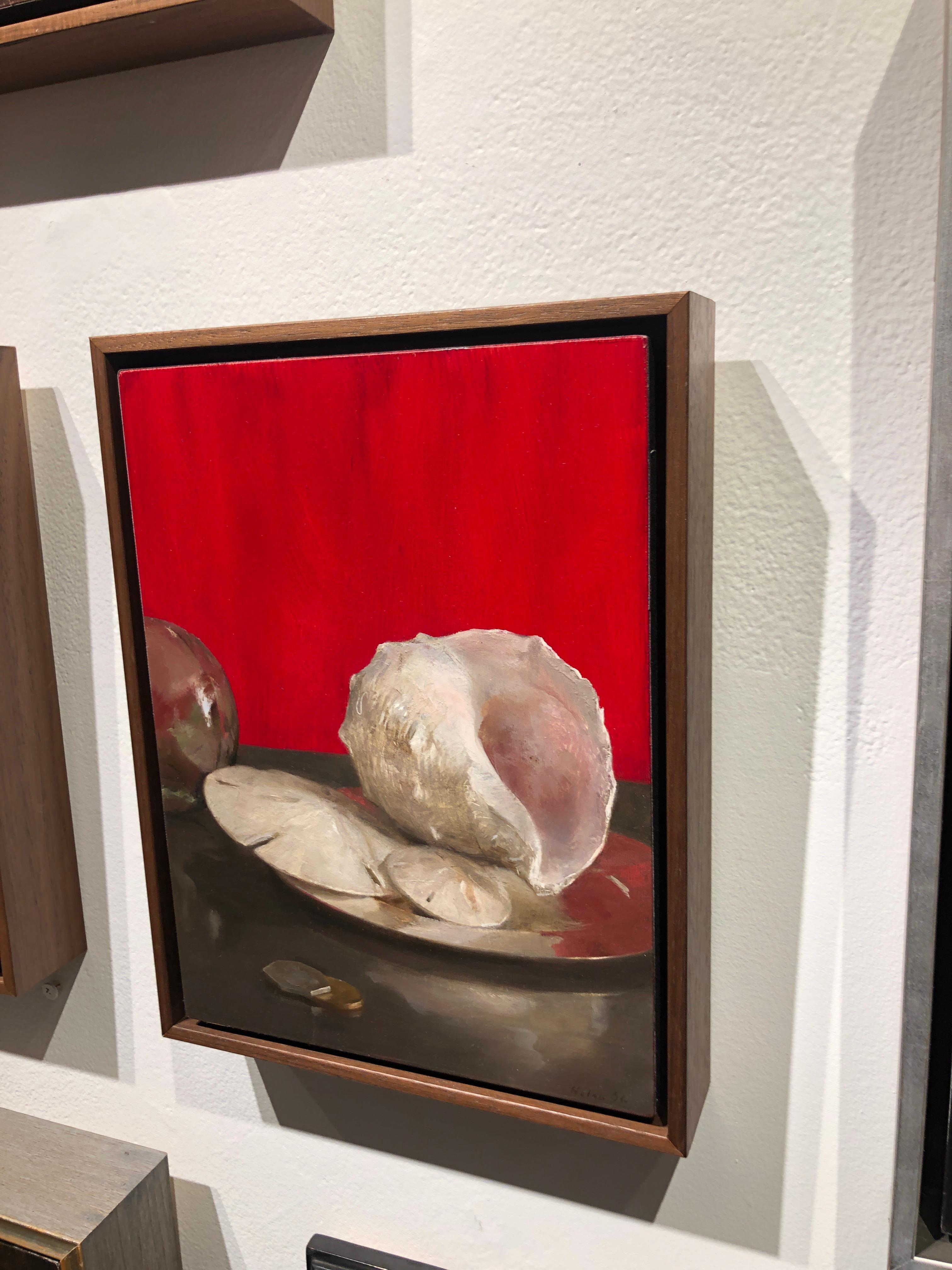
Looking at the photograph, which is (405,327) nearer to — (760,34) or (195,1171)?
(760,34)

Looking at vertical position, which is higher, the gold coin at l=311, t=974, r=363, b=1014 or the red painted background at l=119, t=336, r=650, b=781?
the red painted background at l=119, t=336, r=650, b=781

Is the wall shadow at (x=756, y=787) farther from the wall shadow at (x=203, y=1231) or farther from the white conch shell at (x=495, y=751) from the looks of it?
the wall shadow at (x=203, y=1231)

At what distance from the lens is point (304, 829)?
75 cm

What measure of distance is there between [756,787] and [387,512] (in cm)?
33

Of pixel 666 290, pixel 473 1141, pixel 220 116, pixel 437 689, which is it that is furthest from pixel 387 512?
pixel 473 1141

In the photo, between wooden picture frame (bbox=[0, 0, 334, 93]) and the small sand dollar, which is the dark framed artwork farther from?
wooden picture frame (bbox=[0, 0, 334, 93])

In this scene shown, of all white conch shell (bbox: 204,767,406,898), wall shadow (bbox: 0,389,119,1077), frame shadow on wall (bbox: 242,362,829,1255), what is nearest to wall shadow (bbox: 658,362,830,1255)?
frame shadow on wall (bbox: 242,362,829,1255)

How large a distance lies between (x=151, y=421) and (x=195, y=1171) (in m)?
0.72

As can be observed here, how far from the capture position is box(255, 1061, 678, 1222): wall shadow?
30.7 inches

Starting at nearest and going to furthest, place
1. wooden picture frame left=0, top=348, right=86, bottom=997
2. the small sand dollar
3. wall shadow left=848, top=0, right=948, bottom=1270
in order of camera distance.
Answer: wall shadow left=848, top=0, right=948, bottom=1270 → the small sand dollar → wooden picture frame left=0, top=348, right=86, bottom=997

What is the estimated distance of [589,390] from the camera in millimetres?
606

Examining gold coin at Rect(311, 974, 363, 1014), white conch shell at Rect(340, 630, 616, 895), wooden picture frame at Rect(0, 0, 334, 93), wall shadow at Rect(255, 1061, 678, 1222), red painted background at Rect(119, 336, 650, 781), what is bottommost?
wall shadow at Rect(255, 1061, 678, 1222)

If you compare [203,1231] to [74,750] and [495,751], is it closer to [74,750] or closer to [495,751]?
[74,750]

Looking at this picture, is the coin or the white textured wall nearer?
the white textured wall
